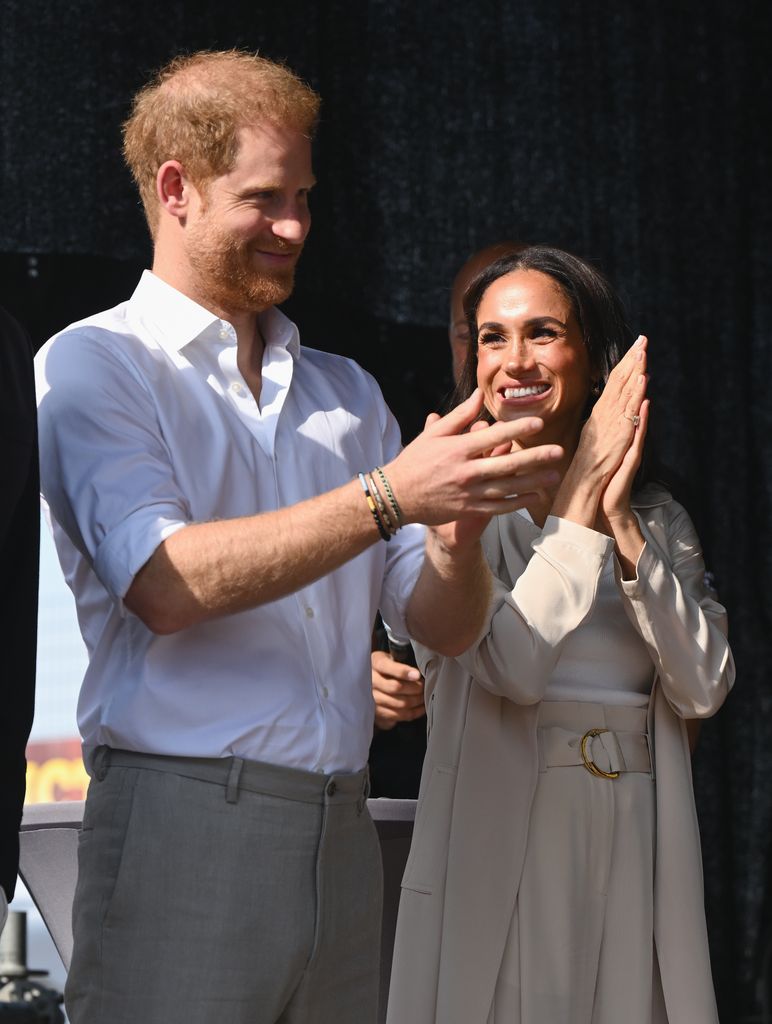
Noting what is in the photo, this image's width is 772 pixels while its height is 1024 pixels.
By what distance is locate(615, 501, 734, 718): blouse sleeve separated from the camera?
2402mm

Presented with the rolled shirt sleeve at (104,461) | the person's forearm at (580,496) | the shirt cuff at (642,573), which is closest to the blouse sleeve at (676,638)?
the shirt cuff at (642,573)

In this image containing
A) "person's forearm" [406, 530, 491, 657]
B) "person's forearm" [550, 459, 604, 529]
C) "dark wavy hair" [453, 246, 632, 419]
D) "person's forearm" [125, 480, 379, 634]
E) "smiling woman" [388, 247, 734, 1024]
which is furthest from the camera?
"dark wavy hair" [453, 246, 632, 419]

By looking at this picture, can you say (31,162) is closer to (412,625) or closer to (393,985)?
(412,625)

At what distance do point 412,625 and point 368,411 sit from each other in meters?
0.33

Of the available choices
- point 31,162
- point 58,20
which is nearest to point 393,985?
point 31,162

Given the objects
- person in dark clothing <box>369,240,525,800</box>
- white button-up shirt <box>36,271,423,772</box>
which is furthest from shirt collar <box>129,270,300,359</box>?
person in dark clothing <box>369,240,525,800</box>

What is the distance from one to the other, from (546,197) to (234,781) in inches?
97.7

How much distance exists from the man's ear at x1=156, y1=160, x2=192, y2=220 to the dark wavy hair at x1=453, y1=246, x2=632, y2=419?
0.83 meters

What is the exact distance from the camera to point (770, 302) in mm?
4047

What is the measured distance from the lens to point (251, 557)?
5.55ft

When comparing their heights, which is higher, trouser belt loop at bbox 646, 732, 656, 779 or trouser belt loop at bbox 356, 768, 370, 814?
trouser belt loop at bbox 646, 732, 656, 779

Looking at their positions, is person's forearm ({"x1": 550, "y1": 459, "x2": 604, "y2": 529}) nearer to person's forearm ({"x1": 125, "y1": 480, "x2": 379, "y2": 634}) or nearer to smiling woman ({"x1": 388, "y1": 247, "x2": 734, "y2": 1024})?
smiling woman ({"x1": 388, "y1": 247, "x2": 734, "y2": 1024})

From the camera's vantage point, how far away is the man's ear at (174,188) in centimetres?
202

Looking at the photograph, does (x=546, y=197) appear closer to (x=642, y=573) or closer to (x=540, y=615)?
(x=642, y=573)
